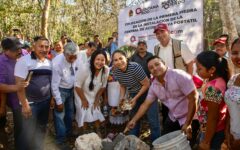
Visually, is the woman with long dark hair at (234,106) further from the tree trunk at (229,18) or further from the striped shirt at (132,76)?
the tree trunk at (229,18)

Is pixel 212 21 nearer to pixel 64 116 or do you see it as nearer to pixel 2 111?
pixel 64 116

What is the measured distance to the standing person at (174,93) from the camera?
3.59 m

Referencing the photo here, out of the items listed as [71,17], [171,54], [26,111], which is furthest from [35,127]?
[71,17]

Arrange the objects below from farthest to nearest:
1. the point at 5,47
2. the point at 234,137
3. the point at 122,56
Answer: the point at 122,56 < the point at 5,47 < the point at 234,137

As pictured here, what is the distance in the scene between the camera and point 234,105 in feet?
8.58

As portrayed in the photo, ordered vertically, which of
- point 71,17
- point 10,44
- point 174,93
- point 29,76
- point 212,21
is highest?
point 71,17

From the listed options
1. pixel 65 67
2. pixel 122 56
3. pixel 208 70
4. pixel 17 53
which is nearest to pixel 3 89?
pixel 17 53

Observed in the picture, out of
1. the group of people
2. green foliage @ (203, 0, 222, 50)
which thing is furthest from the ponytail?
green foliage @ (203, 0, 222, 50)

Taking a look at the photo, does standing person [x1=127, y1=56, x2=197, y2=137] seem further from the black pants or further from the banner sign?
the banner sign

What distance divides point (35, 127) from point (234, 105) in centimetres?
290

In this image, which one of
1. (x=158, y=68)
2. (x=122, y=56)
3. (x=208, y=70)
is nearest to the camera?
(x=208, y=70)

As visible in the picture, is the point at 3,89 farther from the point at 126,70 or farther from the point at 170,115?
the point at 170,115

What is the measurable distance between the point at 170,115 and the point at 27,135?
2.02 meters

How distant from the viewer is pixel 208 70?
9.84 ft
